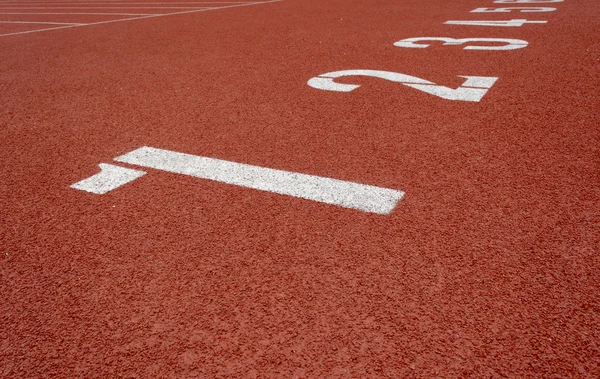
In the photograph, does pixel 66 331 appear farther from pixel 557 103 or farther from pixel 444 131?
pixel 557 103

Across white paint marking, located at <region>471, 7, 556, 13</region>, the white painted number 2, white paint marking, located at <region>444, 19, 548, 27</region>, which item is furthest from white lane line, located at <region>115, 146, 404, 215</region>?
white paint marking, located at <region>471, 7, 556, 13</region>

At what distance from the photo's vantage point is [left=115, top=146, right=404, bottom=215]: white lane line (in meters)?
2.39

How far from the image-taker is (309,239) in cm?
212

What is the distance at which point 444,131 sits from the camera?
3191mm

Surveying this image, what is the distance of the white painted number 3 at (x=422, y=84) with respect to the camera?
3926 mm

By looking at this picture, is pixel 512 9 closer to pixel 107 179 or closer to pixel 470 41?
pixel 470 41

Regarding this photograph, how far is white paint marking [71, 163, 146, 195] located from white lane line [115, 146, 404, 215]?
0.34 ft

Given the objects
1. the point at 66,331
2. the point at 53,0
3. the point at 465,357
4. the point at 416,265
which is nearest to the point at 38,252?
the point at 66,331

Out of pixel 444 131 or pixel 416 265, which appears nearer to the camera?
pixel 416 265

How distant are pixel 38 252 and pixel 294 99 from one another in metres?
2.40

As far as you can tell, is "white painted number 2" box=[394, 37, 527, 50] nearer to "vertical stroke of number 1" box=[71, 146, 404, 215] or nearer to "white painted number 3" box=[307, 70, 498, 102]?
"white painted number 3" box=[307, 70, 498, 102]

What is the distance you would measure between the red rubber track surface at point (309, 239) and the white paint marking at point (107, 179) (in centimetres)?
7

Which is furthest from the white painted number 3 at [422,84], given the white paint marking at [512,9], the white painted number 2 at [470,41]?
the white paint marking at [512,9]

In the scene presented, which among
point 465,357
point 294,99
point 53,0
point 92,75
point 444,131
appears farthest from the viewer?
point 53,0
